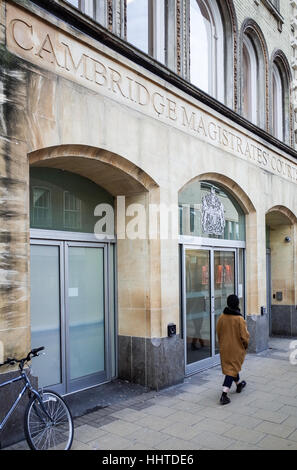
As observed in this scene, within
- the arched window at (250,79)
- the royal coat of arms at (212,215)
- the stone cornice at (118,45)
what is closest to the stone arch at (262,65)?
the arched window at (250,79)

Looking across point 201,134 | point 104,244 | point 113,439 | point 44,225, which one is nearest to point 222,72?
point 201,134

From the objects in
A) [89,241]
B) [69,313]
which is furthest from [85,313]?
[89,241]

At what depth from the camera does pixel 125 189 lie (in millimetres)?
6984

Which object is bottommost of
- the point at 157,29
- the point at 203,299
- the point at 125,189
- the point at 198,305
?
the point at 198,305

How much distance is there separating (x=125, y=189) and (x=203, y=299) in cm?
289

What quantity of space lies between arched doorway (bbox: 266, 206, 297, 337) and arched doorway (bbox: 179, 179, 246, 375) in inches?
119

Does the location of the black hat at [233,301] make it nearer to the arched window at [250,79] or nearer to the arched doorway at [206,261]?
the arched doorway at [206,261]

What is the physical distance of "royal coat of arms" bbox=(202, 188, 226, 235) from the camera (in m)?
8.52

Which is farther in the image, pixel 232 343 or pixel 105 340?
pixel 105 340

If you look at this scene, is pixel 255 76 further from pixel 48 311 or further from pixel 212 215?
pixel 48 311

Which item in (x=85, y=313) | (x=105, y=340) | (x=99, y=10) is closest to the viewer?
(x=99, y=10)

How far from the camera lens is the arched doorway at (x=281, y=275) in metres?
12.2

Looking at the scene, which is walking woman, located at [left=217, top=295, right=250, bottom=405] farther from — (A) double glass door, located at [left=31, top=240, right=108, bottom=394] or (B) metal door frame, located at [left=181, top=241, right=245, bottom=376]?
(A) double glass door, located at [left=31, top=240, right=108, bottom=394]

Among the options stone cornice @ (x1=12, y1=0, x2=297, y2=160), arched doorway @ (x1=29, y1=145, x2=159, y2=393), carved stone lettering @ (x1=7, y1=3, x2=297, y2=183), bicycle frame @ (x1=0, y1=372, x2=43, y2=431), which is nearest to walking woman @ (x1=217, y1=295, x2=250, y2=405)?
arched doorway @ (x1=29, y1=145, x2=159, y2=393)
